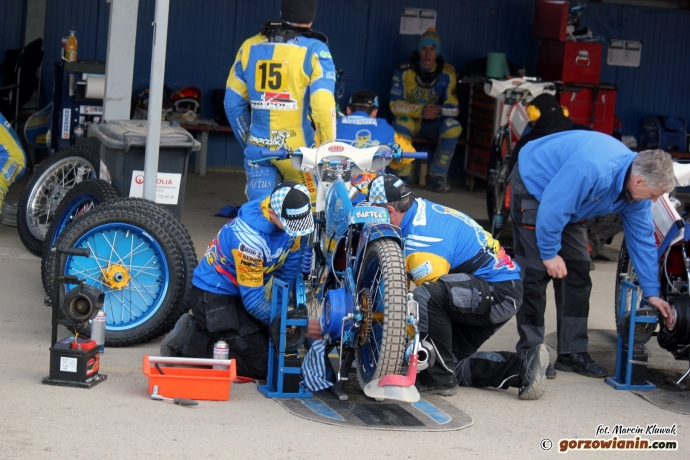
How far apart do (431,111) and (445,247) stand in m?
7.73

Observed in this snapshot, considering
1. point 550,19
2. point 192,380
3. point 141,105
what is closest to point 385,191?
point 192,380

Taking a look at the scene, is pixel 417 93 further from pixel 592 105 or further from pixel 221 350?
pixel 221 350

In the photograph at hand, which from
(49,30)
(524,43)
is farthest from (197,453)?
(524,43)

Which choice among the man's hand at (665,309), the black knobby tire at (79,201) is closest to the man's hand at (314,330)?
the man's hand at (665,309)

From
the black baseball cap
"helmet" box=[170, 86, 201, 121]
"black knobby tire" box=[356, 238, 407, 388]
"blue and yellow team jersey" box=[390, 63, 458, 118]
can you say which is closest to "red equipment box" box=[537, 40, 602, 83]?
"blue and yellow team jersey" box=[390, 63, 458, 118]

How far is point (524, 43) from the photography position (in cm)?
1363

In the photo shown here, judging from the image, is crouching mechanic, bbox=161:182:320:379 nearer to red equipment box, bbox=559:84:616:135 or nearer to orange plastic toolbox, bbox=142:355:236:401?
orange plastic toolbox, bbox=142:355:236:401

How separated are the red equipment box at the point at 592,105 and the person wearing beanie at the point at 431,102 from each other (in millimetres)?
1443

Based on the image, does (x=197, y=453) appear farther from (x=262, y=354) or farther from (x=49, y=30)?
(x=49, y=30)

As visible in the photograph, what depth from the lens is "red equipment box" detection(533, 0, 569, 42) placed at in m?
12.3

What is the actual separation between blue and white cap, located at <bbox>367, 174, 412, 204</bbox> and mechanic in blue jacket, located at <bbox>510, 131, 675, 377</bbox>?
87 centimetres

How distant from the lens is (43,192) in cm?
791

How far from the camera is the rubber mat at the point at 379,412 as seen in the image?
4.77 m

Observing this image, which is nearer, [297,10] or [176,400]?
[176,400]
